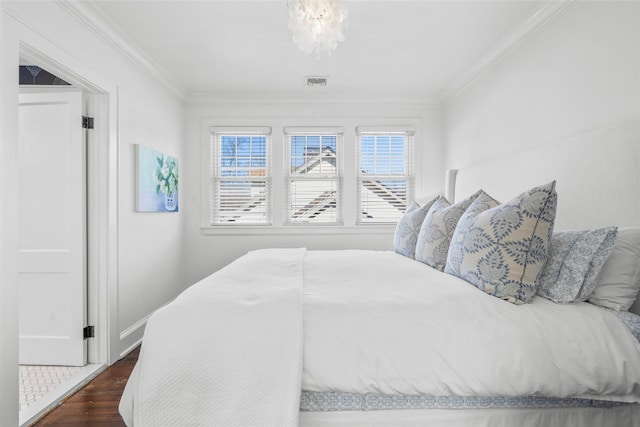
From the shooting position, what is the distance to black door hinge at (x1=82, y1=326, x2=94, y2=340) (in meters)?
2.59

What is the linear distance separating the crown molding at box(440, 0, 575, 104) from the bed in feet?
5.22

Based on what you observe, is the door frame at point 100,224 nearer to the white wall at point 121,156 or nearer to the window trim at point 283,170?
the white wall at point 121,156

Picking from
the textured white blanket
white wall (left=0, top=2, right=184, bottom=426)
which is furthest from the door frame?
the textured white blanket

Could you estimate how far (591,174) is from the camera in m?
1.88

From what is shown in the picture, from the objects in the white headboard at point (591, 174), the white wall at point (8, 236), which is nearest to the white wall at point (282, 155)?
the white headboard at point (591, 174)

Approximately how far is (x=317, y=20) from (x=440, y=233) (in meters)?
1.40

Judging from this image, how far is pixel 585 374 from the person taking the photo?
1.24 meters

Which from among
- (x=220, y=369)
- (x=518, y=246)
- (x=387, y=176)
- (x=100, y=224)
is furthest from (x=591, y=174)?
(x=100, y=224)

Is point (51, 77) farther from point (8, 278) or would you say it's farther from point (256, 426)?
point (256, 426)

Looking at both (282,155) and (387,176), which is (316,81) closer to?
(282,155)

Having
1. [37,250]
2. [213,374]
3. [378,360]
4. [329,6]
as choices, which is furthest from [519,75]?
[37,250]

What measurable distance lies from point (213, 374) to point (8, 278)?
1.35 metres

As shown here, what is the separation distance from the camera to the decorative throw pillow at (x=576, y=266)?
4.66 feet

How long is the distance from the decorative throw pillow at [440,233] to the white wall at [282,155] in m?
2.07
